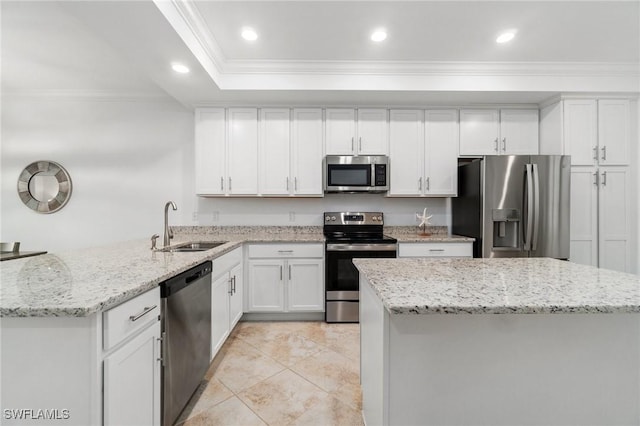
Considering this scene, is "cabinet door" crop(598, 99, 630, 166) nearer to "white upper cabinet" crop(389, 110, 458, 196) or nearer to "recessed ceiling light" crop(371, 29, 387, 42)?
"white upper cabinet" crop(389, 110, 458, 196)

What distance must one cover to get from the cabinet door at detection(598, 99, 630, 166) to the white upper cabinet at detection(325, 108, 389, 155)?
226 centimetres

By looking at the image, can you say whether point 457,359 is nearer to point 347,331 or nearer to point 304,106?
point 347,331

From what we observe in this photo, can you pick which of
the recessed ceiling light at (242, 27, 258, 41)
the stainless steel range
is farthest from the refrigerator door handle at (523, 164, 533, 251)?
the recessed ceiling light at (242, 27, 258, 41)

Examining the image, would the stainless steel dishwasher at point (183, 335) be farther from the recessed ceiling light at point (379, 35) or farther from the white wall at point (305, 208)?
the recessed ceiling light at point (379, 35)

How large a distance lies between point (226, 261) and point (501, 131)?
11.1 ft

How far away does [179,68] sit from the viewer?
2406 mm

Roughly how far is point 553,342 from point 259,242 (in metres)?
2.49

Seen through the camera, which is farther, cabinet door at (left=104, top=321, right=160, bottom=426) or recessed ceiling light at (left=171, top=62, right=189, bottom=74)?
recessed ceiling light at (left=171, top=62, right=189, bottom=74)

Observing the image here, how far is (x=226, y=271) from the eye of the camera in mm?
2344

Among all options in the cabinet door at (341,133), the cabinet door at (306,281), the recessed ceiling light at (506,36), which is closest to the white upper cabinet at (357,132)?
the cabinet door at (341,133)

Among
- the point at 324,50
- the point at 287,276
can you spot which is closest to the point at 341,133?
the point at 324,50

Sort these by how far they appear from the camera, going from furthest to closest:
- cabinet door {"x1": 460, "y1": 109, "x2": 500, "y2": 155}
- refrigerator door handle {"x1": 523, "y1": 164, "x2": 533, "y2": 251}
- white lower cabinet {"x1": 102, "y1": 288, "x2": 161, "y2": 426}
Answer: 1. cabinet door {"x1": 460, "y1": 109, "x2": 500, "y2": 155}
2. refrigerator door handle {"x1": 523, "y1": 164, "x2": 533, "y2": 251}
3. white lower cabinet {"x1": 102, "y1": 288, "x2": 161, "y2": 426}

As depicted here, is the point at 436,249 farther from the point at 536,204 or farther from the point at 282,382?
the point at 282,382

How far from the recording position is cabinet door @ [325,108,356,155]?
322cm
